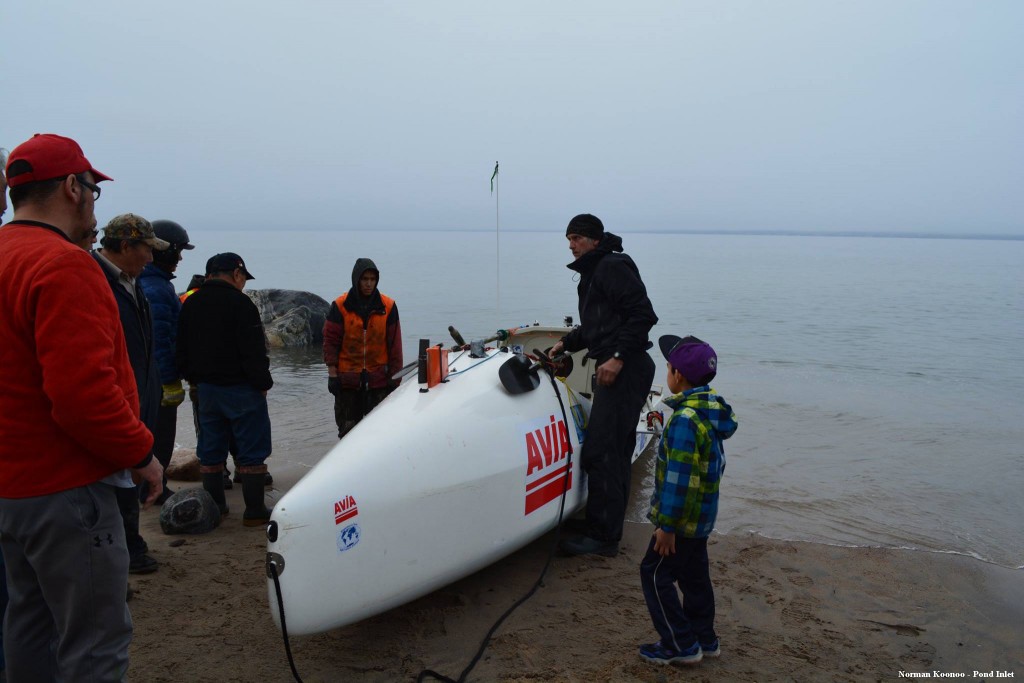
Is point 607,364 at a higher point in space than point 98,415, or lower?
lower

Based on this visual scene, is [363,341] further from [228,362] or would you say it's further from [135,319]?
[135,319]

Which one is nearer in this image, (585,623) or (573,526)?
(585,623)

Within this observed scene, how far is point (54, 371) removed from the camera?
7.16 ft

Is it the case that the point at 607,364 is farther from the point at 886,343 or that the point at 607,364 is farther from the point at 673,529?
the point at 886,343

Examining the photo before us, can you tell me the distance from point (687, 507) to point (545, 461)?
1.32m

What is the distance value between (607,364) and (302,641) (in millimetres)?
2392

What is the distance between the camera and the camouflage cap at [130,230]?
165 inches

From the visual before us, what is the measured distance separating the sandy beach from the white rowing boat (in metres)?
0.28

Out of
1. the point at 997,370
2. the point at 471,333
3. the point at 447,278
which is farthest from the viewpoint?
the point at 447,278

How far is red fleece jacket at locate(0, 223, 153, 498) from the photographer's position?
7.18 ft

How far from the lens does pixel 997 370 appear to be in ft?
47.8

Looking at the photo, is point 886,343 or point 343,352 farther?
point 886,343

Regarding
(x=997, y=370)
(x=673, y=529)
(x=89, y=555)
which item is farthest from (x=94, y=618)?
(x=997, y=370)

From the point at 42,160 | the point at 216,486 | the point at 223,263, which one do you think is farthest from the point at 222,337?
the point at 42,160
